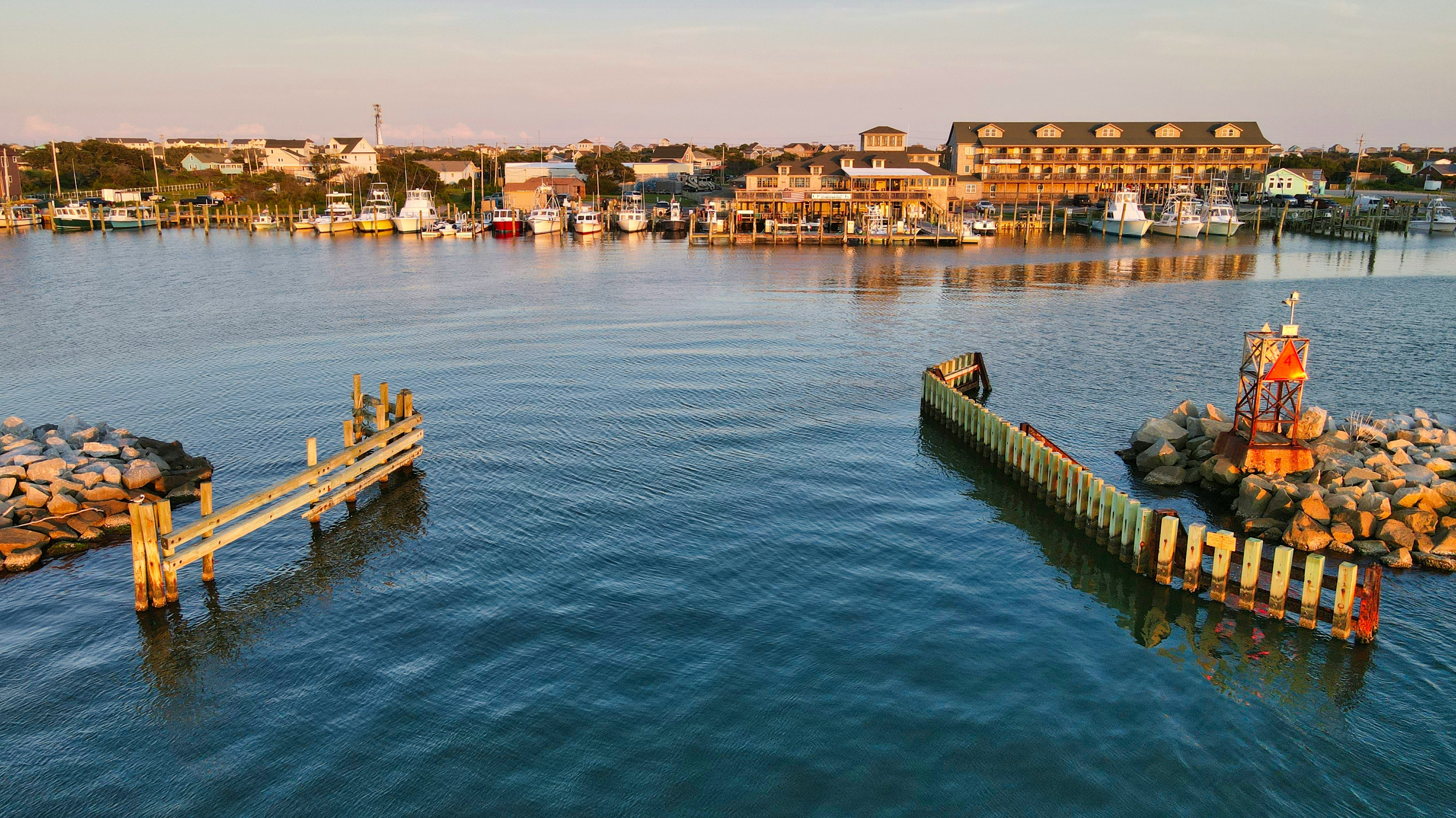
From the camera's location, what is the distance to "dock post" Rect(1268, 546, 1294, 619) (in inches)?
741

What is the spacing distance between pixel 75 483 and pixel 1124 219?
108 meters

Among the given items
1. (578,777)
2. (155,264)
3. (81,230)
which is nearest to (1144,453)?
(578,777)

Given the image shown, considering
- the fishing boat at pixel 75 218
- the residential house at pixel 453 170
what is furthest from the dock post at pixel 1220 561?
the residential house at pixel 453 170

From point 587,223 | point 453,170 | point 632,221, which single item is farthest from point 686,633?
point 453,170

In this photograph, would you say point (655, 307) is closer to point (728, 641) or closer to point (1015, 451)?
point (1015, 451)

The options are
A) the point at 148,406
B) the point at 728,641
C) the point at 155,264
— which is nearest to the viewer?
the point at 728,641

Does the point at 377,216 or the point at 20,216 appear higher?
the point at 377,216

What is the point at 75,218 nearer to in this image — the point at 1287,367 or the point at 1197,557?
the point at 1287,367

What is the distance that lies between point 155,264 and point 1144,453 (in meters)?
84.9

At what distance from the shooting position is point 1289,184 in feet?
462

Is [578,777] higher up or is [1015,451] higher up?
[1015,451]

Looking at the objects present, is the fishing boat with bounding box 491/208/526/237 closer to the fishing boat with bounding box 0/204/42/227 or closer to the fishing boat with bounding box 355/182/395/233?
the fishing boat with bounding box 355/182/395/233

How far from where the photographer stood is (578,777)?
14789 mm

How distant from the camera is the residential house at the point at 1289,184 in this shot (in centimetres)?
14050
